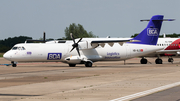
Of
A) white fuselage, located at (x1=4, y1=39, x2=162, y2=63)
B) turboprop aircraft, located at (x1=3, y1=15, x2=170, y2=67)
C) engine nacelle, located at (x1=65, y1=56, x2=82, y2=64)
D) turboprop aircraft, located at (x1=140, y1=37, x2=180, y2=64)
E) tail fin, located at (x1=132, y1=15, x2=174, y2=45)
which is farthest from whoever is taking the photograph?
turboprop aircraft, located at (x1=140, y1=37, x2=180, y2=64)

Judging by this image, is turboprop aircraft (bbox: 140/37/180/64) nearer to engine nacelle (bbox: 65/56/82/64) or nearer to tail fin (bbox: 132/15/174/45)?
tail fin (bbox: 132/15/174/45)

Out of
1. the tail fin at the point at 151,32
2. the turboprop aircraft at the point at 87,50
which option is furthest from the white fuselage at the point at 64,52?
the tail fin at the point at 151,32

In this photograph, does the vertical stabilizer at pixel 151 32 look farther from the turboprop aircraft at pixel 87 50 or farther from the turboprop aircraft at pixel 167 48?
the turboprop aircraft at pixel 167 48

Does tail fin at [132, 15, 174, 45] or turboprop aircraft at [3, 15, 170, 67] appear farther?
tail fin at [132, 15, 174, 45]

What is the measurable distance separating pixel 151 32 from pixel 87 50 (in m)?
10.7

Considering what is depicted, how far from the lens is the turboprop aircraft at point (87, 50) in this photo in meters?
36.1

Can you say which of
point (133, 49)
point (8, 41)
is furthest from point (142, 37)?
point (8, 41)

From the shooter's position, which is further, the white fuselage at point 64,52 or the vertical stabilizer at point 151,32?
the vertical stabilizer at point 151,32

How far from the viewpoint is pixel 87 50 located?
127 ft

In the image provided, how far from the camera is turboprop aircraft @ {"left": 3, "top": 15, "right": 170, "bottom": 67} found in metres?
36.1

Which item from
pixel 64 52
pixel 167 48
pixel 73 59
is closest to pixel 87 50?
pixel 73 59

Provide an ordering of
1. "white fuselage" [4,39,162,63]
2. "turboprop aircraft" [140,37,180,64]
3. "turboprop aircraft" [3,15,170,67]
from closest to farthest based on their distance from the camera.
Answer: "white fuselage" [4,39,162,63] → "turboprop aircraft" [3,15,170,67] → "turboprop aircraft" [140,37,180,64]

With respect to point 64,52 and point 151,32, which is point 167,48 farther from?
point 64,52

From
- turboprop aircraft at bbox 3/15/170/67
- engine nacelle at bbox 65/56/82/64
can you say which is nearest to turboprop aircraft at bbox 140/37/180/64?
turboprop aircraft at bbox 3/15/170/67
